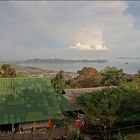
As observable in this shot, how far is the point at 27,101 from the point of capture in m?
21.8

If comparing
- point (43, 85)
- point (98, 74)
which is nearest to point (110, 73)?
point (98, 74)

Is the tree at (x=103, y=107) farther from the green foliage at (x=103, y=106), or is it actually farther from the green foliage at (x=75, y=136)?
the green foliage at (x=75, y=136)

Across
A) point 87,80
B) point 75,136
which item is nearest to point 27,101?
point 75,136

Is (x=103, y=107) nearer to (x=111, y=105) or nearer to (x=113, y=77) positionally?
(x=111, y=105)

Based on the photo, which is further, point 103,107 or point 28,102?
point 28,102

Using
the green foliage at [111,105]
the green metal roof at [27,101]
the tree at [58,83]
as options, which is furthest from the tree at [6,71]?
the green foliage at [111,105]

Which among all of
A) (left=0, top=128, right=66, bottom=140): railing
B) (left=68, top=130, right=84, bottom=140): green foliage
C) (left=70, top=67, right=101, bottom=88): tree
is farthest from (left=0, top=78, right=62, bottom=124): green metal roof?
(left=70, top=67, right=101, bottom=88): tree

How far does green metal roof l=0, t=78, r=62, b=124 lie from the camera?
67.5 ft

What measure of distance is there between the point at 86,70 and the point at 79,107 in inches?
994

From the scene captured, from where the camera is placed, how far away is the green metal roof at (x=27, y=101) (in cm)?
2058

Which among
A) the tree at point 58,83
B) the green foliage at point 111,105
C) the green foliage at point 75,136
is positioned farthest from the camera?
the tree at point 58,83

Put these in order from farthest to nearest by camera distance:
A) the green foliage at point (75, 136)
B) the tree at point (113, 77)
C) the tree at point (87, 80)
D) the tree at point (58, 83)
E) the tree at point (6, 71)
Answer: the tree at point (87, 80) → the tree at point (113, 77) → the tree at point (6, 71) → the tree at point (58, 83) → the green foliage at point (75, 136)

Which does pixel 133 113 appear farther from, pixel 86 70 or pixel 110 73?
pixel 86 70

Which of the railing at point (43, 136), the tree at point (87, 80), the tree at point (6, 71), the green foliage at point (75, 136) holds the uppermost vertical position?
the tree at point (6, 71)
